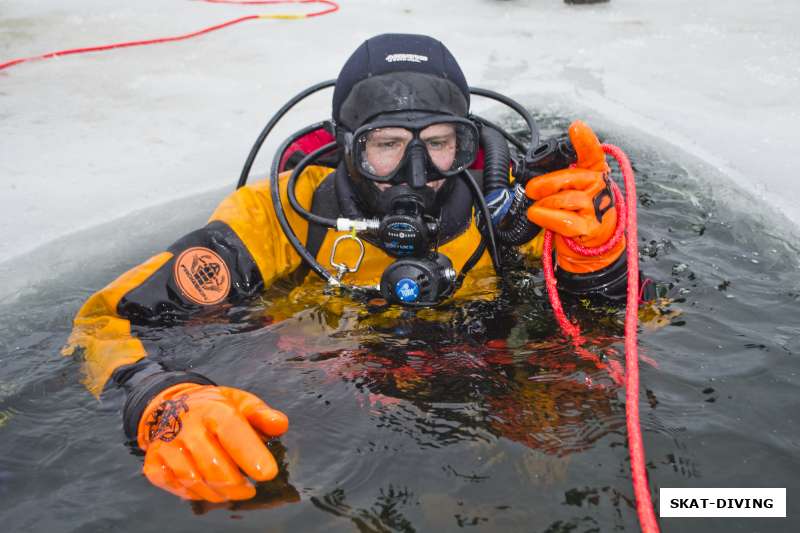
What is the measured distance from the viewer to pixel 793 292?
9.22ft

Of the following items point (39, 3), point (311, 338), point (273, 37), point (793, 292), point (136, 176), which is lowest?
point (793, 292)

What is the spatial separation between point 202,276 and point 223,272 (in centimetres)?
8

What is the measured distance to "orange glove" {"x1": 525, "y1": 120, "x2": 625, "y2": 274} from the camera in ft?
7.38

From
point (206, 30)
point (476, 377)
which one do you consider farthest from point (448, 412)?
point (206, 30)

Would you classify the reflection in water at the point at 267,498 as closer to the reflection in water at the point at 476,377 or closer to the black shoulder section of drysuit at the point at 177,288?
the reflection in water at the point at 476,377

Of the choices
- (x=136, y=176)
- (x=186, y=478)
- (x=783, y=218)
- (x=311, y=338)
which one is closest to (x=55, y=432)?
(x=186, y=478)

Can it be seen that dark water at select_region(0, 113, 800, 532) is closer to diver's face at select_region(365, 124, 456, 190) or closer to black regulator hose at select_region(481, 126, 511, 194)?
black regulator hose at select_region(481, 126, 511, 194)

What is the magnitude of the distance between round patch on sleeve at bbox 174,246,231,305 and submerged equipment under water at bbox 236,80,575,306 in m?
0.30

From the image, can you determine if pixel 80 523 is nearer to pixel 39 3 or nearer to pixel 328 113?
pixel 328 113

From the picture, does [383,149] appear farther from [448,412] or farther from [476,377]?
[448,412]

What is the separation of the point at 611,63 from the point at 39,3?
6.63m

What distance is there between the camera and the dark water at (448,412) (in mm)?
1708

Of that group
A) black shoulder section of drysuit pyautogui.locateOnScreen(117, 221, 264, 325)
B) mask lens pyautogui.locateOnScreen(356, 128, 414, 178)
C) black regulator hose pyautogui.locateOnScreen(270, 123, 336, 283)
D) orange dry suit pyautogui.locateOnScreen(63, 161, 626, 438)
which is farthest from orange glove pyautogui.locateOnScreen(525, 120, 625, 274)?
black shoulder section of drysuit pyautogui.locateOnScreen(117, 221, 264, 325)

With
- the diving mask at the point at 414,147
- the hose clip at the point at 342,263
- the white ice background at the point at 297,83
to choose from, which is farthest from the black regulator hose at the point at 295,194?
the white ice background at the point at 297,83
